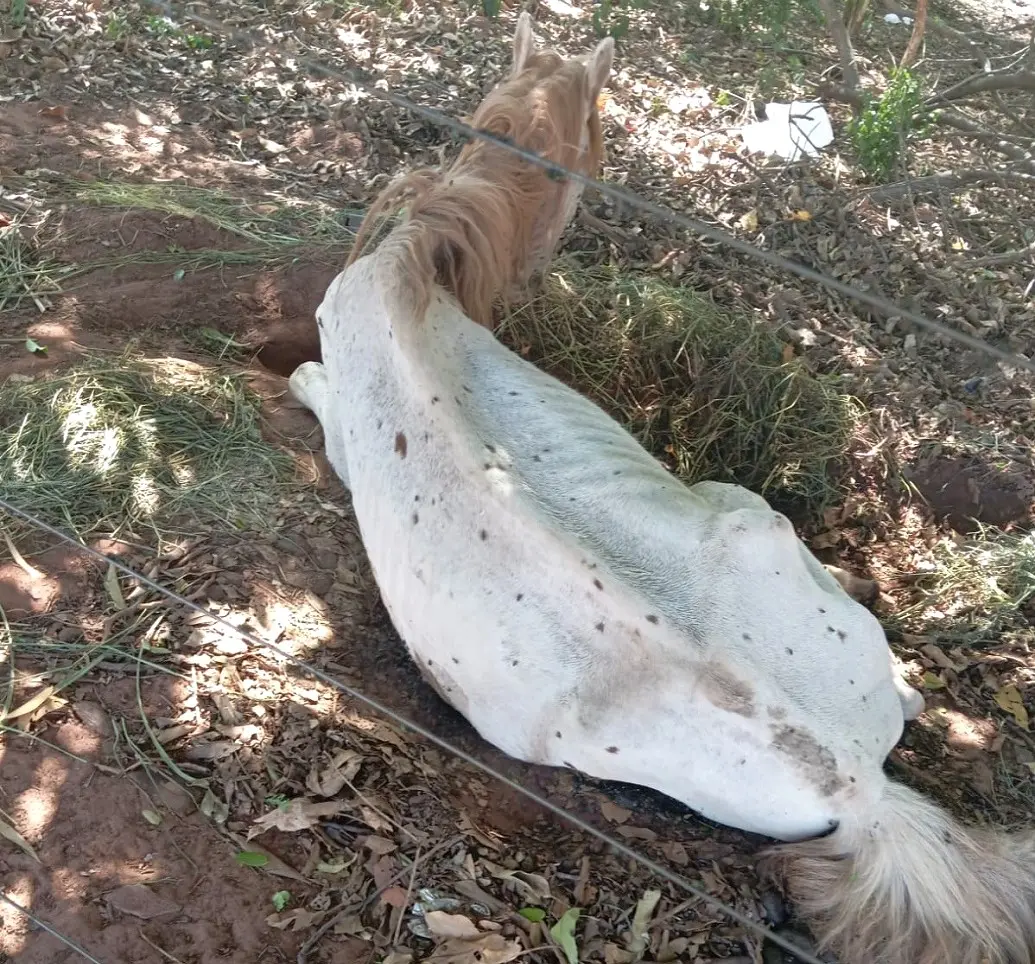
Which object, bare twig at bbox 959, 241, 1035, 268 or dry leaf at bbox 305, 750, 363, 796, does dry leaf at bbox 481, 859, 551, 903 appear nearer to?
dry leaf at bbox 305, 750, 363, 796

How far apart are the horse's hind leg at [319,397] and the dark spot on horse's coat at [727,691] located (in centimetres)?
152

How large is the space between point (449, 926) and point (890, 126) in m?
3.93

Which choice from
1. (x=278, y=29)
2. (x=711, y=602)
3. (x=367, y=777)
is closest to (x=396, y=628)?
(x=367, y=777)

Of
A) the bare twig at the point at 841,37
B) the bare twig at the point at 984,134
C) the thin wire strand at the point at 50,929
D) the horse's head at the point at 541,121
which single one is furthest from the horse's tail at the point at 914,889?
the bare twig at the point at 841,37

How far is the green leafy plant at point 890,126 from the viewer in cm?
425

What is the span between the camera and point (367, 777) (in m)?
2.43

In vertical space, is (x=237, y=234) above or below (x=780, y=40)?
below

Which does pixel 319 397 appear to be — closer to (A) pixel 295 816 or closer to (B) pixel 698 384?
(B) pixel 698 384

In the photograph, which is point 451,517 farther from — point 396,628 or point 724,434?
point 724,434

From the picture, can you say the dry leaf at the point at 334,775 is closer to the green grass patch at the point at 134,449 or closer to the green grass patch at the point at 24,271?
the green grass patch at the point at 134,449

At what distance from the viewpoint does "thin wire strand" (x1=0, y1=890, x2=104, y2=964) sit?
192cm

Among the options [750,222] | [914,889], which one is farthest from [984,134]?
[914,889]

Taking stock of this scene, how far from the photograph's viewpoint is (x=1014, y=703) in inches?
120

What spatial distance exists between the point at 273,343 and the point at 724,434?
1843 mm
